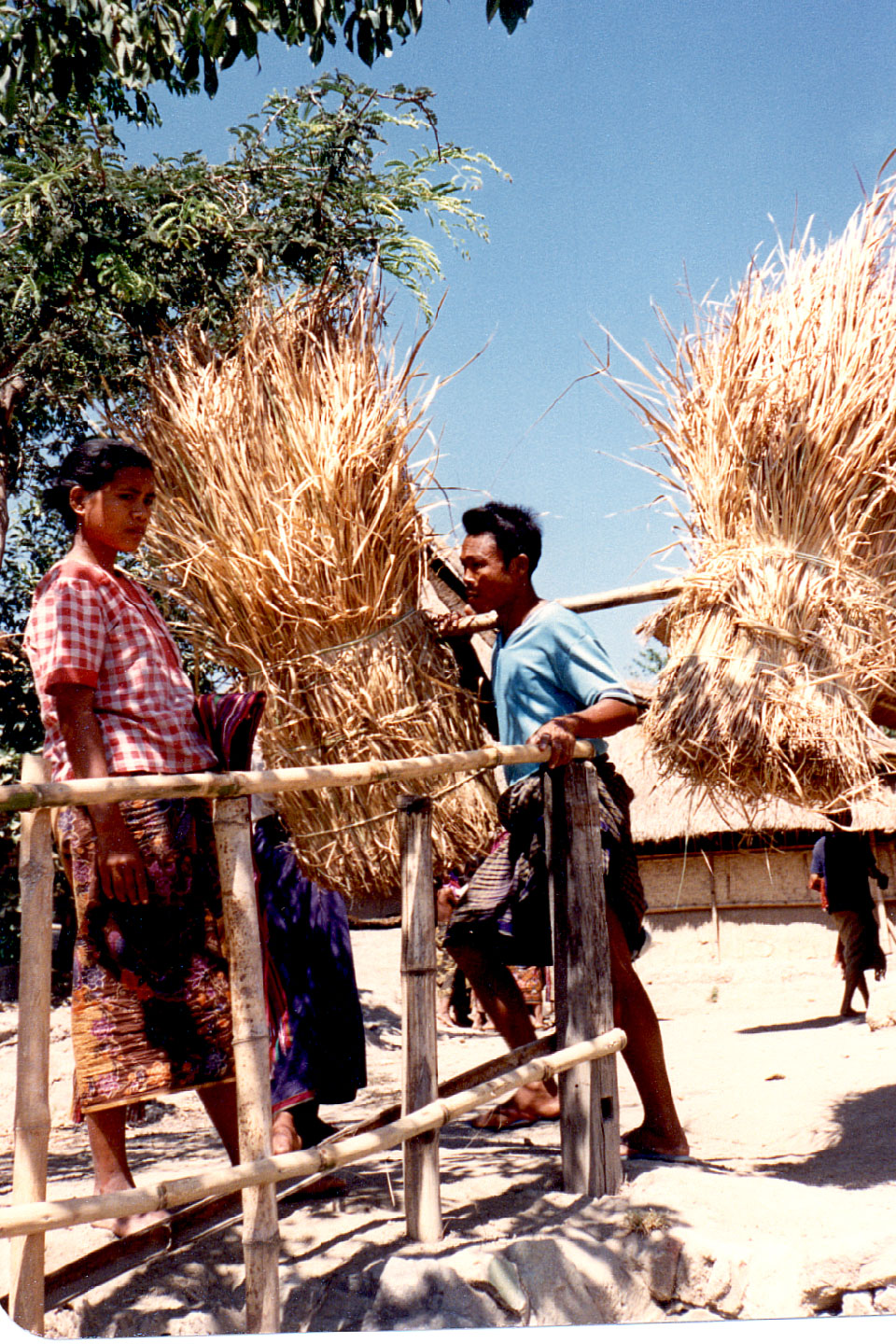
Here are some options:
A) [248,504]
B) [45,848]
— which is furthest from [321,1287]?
[248,504]

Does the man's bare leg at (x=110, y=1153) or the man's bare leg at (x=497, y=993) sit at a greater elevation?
the man's bare leg at (x=497, y=993)

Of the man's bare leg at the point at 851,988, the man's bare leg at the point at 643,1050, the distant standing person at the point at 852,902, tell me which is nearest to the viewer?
the man's bare leg at the point at 643,1050

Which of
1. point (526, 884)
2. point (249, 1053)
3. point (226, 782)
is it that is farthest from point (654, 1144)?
point (226, 782)

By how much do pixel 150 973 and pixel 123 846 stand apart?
22 centimetres

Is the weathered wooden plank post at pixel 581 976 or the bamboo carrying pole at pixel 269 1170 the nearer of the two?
the bamboo carrying pole at pixel 269 1170

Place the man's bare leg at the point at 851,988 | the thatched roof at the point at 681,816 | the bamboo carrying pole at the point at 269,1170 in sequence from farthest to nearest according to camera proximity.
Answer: the thatched roof at the point at 681,816
the man's bare leg at the point at 851,988
the bamboo carrying pole at the point at 269,1170

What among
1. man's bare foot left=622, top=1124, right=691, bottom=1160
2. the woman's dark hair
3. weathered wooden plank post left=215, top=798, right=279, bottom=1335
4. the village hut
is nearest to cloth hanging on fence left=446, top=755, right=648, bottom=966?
man's bare foot left=622, top=1124, right=691, bottom=1160

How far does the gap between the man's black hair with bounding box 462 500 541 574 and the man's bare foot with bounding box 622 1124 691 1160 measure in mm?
1261

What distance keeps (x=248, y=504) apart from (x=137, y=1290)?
140cm

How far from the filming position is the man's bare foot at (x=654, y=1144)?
250 centimetres

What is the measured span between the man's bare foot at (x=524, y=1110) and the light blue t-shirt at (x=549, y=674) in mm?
878

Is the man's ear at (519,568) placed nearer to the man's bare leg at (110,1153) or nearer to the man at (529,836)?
the man at (529,836)

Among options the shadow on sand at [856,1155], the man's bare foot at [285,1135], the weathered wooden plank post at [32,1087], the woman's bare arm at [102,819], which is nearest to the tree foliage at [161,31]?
the woman's bare arm at [102,819]

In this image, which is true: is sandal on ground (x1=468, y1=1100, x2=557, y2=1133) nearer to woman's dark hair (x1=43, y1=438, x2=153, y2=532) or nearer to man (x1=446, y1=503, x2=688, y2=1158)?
man (x1=446, y1=503, x2=688, y2=1158)
